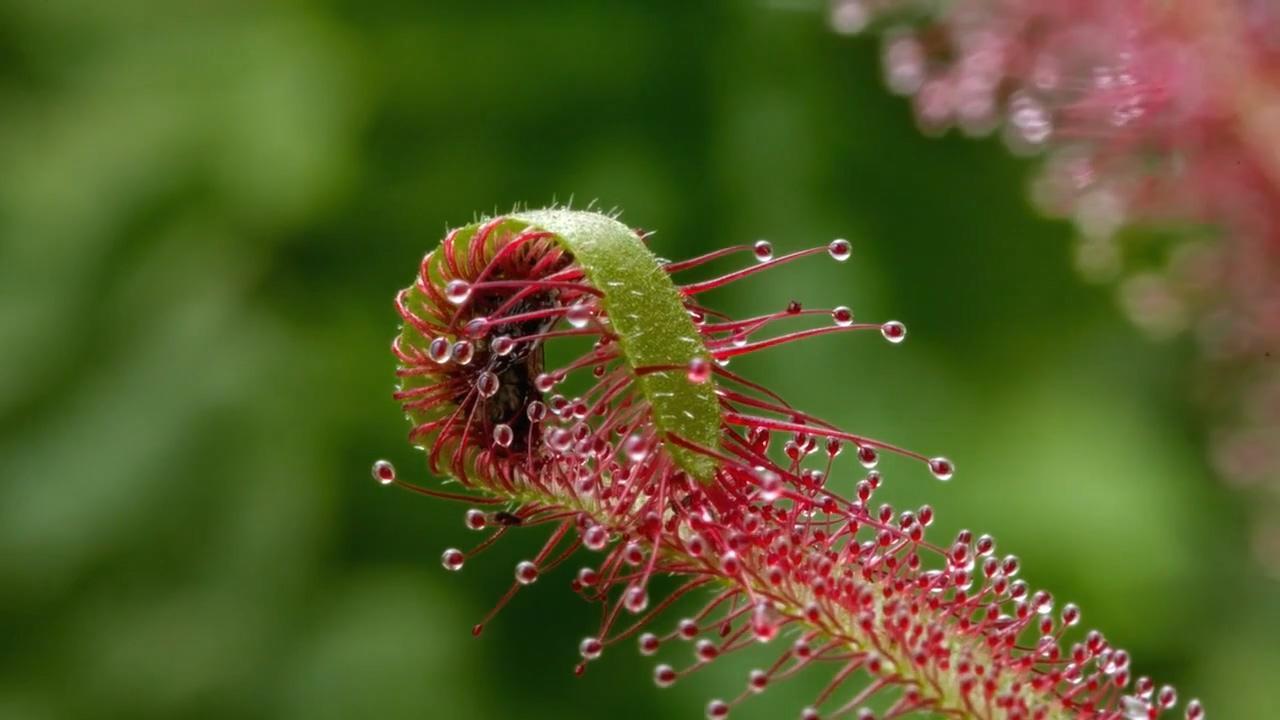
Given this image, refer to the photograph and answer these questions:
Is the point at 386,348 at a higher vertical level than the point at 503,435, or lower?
higher

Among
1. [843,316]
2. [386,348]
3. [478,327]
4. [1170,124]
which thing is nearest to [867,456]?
[843,316]

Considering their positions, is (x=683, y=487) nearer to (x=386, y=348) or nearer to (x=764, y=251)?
(x=764, y=251)

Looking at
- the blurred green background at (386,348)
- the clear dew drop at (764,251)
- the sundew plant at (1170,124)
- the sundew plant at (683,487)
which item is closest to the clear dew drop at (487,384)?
the sundew plant at (683,487)

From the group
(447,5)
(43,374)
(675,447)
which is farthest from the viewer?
(447,5)

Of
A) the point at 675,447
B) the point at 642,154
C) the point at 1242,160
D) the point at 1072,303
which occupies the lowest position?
the point at 675,447

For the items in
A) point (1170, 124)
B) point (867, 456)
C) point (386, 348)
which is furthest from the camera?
point (386, 348)

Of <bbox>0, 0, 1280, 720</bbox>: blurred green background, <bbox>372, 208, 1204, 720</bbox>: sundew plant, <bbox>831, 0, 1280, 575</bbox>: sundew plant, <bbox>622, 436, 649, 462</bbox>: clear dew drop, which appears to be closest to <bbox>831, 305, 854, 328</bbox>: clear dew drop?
<bbox>372, 208, 1204, 720</bbox>: sundew plant

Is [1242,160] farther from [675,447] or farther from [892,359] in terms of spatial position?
[892,359]

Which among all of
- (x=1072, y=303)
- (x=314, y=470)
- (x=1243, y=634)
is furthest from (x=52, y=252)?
(x=1243, y=634)
